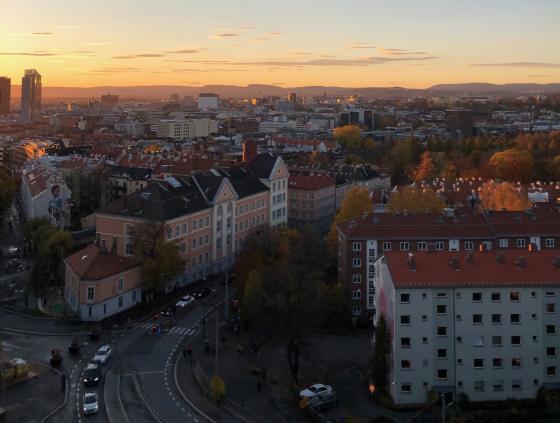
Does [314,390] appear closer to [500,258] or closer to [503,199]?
[500,258]

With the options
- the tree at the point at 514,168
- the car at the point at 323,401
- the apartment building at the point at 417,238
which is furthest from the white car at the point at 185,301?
the tree at the point at 514,168

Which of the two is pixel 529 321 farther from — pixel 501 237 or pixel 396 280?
pixel 501 237

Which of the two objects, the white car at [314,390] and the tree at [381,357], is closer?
the white car at [314,390]

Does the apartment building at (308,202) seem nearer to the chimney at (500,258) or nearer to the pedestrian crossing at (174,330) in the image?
the pedestrian crossing at (174,330)

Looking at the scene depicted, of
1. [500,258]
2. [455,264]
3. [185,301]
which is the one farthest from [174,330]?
[500,258]

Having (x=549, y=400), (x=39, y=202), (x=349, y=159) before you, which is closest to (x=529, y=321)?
(x=549, y=400)

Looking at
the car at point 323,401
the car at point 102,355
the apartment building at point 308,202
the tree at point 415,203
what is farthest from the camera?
the apartment building at point 308,202

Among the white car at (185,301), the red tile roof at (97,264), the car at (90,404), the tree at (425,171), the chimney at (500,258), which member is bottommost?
the car at (90,404)
